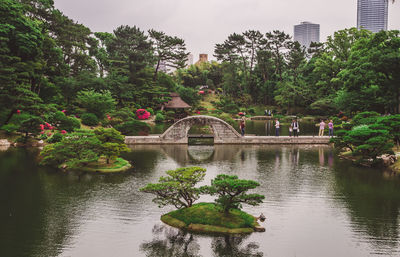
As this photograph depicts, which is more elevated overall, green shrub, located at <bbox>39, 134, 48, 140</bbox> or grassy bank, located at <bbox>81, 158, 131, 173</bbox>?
green shrub, located at <bbox>39, 134, 48, 140</bbox>

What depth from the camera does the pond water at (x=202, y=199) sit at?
382 inches

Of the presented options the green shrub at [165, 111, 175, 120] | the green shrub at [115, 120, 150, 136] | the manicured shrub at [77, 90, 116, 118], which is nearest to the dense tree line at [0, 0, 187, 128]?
the manicured shrub at [77, 90, 116, 118]

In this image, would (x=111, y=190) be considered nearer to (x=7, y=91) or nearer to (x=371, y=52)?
(x=7, y=91)

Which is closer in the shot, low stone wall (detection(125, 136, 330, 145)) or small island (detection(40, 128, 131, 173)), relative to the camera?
small island (detection(40, 128, 131, 173))

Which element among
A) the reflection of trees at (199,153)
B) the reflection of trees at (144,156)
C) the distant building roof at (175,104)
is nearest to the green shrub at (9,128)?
the reflection of trees at (144,156)

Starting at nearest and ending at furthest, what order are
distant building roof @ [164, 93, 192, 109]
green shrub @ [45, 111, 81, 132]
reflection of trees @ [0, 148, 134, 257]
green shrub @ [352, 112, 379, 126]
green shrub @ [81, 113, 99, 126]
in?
reflection of trees @ [0, 148, 134, 257] < green shrub @ [352, 112, 379, 126] < green shrub @ [45, 111, 81, 132] < green shrub @ [81, 113, 99, 126] < distant building roof @ [164, 93, 192, 109]

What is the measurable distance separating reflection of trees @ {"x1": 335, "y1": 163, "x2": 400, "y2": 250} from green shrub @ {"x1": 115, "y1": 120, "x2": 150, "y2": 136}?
51.2ft

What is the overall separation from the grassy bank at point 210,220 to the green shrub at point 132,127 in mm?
17113

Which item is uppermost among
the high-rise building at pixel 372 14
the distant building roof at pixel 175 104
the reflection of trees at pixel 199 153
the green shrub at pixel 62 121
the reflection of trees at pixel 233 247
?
the high-rise building at pixel 372 14

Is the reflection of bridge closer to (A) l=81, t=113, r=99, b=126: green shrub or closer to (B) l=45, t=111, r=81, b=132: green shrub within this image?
(B) l=45, t=111, r=81, b=132: green shrub

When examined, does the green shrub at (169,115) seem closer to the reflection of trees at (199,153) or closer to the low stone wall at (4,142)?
the reflection of trees at (199,153)

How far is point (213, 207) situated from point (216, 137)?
1589 cm

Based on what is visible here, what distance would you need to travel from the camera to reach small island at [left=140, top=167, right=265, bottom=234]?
35.2 ft

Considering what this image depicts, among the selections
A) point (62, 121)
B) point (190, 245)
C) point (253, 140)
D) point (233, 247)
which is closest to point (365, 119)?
point (253, 140)
